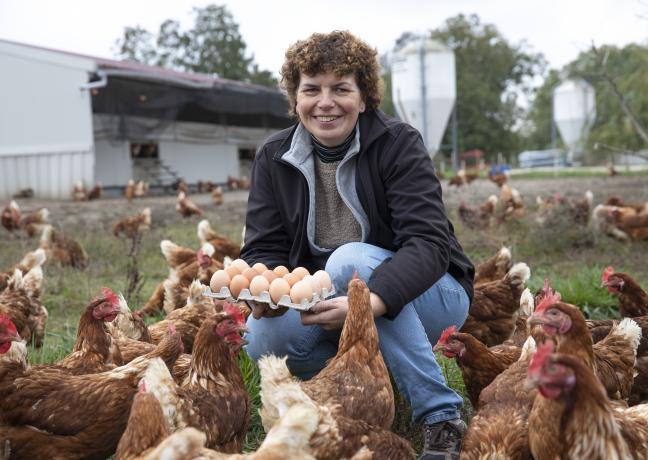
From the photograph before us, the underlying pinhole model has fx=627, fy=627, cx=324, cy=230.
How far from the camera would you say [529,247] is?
22.0 ft

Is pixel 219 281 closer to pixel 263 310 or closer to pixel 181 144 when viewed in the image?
pixel 263 310

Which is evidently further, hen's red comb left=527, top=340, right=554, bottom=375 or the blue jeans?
the blue jeans

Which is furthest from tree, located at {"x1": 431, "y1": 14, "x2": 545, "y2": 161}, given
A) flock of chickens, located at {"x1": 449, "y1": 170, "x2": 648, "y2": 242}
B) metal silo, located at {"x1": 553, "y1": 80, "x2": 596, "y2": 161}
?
flock of chickens, located at {"x1": 449, "y1": 170, "x2": 648, "y2": 242}

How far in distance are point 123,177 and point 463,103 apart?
87.0ft

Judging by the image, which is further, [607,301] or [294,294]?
[607,301]

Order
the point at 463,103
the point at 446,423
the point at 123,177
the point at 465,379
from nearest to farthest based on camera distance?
the point at 446,423, the point at 465,379, the point at 123,177, the point at 463,103

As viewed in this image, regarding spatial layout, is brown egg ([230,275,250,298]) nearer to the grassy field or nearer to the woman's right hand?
the woman's right hand

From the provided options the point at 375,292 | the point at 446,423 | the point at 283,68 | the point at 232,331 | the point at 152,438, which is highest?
the point at 283,68

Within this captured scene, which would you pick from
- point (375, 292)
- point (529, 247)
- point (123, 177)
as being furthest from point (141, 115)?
point (375, 292)

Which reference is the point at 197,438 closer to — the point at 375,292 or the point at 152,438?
the point at 152,438

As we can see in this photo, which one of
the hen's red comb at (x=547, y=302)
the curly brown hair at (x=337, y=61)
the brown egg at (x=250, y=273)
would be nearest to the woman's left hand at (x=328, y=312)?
the brown egg at (x=250, y=273)

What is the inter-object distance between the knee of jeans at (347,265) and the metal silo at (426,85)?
10.8 m

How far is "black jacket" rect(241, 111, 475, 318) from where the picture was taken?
2.45 meters

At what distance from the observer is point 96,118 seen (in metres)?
16.0
